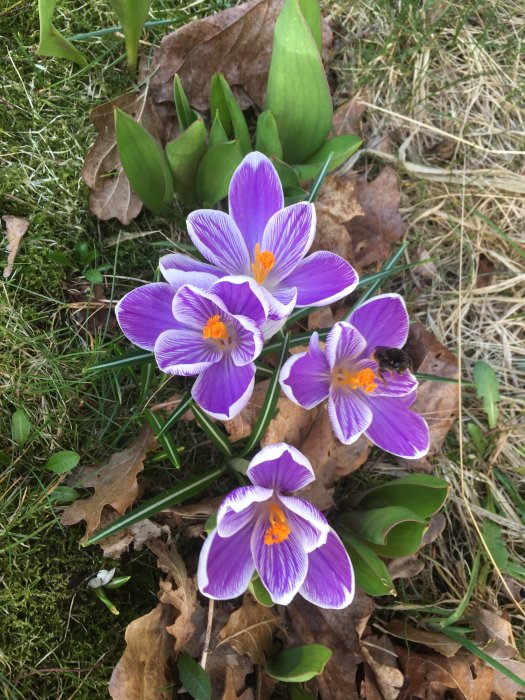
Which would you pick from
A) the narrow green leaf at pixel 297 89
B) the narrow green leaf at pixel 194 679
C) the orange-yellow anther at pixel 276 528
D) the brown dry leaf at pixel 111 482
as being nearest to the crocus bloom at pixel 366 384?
the orange-yellow anther at pixel 276 528

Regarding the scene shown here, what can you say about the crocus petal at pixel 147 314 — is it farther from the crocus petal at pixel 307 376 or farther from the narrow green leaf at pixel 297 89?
the narrow green leaf at pixel 297 89

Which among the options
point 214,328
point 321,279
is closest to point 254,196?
point 321,279

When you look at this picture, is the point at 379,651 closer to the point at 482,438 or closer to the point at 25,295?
the point at 482,438

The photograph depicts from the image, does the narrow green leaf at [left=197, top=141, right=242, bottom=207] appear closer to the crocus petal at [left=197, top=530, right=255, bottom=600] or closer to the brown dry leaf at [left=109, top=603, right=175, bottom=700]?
the crocus petal at [left=197, top=530, right=255, bottom=600]

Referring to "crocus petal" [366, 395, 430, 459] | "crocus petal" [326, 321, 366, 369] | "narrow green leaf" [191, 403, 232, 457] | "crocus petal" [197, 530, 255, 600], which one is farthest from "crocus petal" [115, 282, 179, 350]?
"crocus petal" [366, 395, 430, 459]

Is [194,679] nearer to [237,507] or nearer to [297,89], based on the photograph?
[237,507]

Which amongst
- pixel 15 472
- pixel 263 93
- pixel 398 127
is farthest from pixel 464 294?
pixel 15 472
